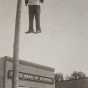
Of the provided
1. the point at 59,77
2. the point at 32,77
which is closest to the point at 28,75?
the point at 32,77

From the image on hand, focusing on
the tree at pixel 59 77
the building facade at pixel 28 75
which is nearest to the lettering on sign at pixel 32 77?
the building facade at pixel 28 75

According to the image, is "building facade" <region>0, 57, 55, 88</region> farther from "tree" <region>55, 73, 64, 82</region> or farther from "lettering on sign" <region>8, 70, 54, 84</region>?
"tree" <region>55, 73, 64, 82</region>

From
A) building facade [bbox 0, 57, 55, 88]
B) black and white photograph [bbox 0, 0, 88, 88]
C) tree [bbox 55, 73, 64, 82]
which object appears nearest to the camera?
building facade [bbox 0, 57, 55, 88]

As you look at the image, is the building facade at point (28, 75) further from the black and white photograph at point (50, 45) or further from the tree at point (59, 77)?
the tree at point (59, 77)

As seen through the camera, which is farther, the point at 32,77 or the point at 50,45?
the point at 50,45

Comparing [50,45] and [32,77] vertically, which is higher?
[50,45]

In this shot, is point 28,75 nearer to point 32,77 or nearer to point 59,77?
point 32,77

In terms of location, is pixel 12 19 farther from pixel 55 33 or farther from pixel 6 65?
pixel 6 65

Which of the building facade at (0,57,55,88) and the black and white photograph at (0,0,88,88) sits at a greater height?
the black and white photograph at (0,0,88,88)

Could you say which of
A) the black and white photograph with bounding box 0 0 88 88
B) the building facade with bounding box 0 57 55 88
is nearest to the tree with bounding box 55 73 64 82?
the black and white photograph with bounding box 0 0 88 88
